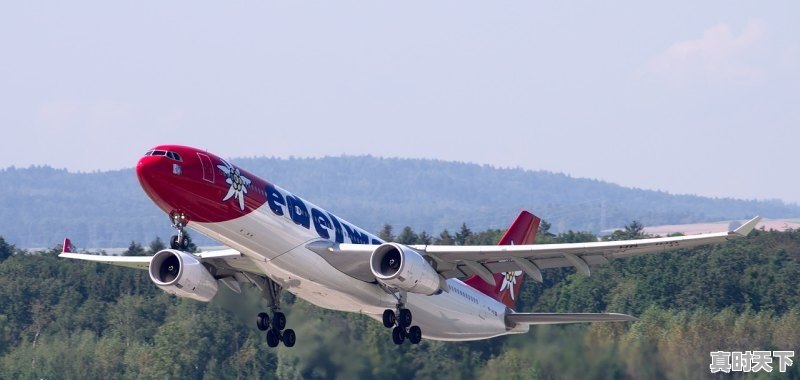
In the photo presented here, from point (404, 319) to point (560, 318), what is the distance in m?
4.98

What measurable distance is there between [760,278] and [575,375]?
30989mm

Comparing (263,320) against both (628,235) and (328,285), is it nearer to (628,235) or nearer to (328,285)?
(328,285)

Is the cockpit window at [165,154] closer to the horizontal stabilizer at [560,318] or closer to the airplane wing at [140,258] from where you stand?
the airplane wing at [140,258]

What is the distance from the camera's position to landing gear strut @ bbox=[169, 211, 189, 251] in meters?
30.3

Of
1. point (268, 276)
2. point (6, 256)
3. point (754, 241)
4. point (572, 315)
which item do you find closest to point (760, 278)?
point (754, 241)

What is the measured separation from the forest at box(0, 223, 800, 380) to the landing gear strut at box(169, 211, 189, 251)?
25.6 ft

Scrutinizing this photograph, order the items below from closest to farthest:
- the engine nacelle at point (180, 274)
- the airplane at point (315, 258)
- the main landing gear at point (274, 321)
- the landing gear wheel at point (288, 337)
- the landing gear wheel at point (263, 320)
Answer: the airplane at point (315, 258) → the engine nacelle at point (180, 274) → the main landing gear at point (274, 321) → the landing gear wheel at point (263, 320) → the landing gear wheel at point (288, 337)

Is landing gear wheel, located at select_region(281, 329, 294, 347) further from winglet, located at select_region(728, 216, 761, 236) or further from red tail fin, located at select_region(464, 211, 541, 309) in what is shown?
winglet, located at select_region(728, 216, 761, 236)

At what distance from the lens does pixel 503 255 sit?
33000 mm

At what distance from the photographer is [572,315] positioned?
36.2m

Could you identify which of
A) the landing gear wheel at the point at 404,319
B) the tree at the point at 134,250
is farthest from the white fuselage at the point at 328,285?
the tree at the point at 134,250

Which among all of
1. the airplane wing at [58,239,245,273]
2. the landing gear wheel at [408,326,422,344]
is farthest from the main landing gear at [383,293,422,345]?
the airplane wing at [58,239,245,273]

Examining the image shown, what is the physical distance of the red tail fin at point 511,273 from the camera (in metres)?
40.1

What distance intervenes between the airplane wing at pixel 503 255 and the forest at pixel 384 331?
271 inches
